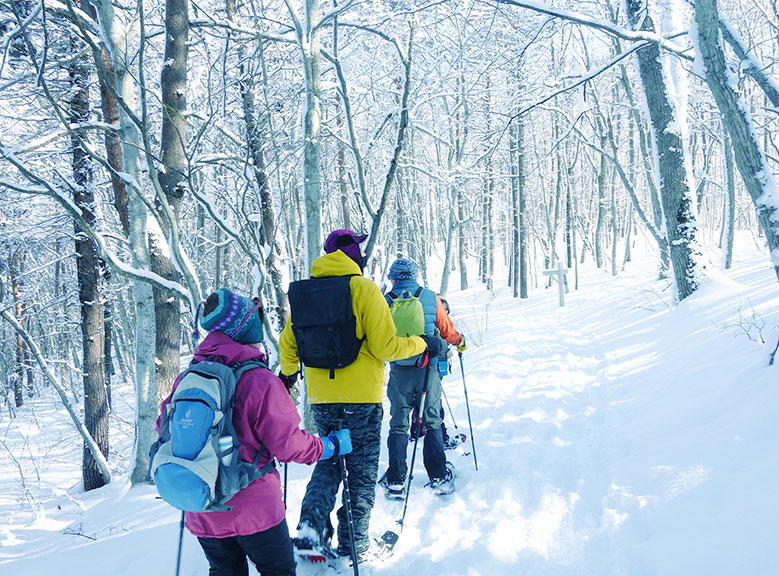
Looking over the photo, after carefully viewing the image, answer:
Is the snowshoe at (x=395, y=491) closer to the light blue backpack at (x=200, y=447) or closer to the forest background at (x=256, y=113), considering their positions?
the forest background at (x=256, y=113)

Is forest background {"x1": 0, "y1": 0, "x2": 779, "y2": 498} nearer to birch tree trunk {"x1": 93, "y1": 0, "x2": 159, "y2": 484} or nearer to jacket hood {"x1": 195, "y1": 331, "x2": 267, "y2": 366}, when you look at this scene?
birch tree trunk {"x1": 93, "y1": 0, "x2": 159, "y2": 484}

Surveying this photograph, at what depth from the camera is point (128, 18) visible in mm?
5367

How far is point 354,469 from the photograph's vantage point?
2965 mm

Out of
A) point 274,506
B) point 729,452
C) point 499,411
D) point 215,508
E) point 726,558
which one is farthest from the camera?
point 499,411

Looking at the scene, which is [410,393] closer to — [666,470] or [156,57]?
[666,470]

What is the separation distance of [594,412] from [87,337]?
31.1ft

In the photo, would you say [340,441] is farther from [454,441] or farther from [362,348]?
[454,441]

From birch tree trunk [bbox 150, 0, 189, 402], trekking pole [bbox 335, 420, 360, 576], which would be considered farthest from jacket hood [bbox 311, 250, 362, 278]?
birch tree trunk [bbox 150, 0, 189, 402]

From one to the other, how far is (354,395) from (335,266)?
33.4 inches

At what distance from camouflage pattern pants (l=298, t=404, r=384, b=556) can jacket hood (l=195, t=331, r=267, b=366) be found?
3.16 ft

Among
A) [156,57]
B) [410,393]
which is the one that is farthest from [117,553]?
[156,57]

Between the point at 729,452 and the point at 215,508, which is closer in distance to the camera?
the point at 215,508

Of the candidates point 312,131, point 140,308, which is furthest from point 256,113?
point 140,308

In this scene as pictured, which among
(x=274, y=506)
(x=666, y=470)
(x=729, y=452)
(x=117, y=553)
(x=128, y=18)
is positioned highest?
(x=128, y=18)
